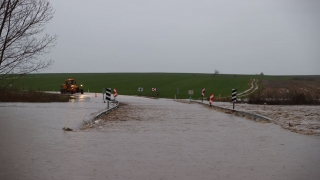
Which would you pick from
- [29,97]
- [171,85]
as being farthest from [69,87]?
[171,85]

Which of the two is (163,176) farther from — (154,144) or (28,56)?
(28,56)

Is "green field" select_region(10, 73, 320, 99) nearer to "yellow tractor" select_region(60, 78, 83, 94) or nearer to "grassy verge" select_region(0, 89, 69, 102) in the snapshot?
"yellow tractor" select_region(60, 78, 83, 94)

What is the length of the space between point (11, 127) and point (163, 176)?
10527 millimetres

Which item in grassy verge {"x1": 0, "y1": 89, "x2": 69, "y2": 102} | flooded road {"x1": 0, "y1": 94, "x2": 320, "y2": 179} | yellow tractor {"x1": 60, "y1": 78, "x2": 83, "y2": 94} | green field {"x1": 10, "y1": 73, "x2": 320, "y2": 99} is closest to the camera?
flooded road {"x1": 0, "y1": 94, "x2": 320, "y2": 179}

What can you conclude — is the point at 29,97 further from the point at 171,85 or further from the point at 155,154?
the point at 171,85

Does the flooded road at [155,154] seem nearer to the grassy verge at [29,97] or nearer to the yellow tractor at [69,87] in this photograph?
the grassy verge at [29,97]

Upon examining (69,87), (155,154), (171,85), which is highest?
(171,85)

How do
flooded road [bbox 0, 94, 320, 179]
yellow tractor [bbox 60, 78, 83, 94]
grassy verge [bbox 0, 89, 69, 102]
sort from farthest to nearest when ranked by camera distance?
yellow tractor [bbox 60, 78, 83, 94]
grassy verge [bbox 0, 89, 69, 102]
flooded road [bbox 0, 94, 320, 179]

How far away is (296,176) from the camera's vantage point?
8633mm

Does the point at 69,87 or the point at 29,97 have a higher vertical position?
the point at 69,87

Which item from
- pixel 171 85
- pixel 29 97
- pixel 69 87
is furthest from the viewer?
pixel 171 85

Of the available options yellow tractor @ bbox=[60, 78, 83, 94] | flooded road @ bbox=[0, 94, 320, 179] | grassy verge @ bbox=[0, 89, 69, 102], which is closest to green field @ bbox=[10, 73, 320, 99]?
yellow tractor @ bbox=[60, 78, 83, 94]

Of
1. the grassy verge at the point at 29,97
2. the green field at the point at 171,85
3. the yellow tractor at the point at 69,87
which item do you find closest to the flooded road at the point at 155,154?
the grassy verge at the point at 29,97

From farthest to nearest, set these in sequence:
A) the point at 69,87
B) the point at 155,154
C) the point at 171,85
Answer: the point at 171,85
the point at 69,87
the point at 155,154
